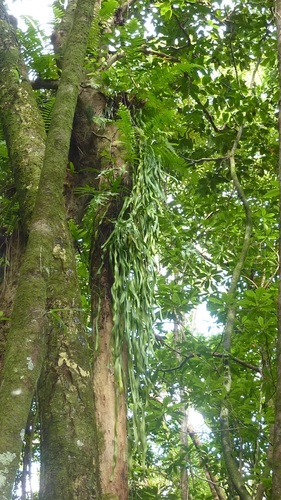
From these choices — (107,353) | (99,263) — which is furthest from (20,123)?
(107,353)

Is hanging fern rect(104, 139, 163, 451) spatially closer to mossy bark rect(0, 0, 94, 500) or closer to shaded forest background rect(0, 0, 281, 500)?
shaded forest background rect(0, 0, 281, 500)

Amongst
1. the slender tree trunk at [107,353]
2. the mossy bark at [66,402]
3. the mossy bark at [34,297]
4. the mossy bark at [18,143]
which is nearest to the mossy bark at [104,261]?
the slender tree trunk at [107,353]

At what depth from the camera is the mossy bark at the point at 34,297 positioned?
1.12 meters

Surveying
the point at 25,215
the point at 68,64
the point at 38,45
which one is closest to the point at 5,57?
the point at 38,45

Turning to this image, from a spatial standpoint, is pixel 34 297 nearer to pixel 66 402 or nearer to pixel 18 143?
pixel 66 402

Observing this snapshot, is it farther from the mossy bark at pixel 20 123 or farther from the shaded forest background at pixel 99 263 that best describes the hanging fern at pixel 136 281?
the mossy bark at pixel 20 123

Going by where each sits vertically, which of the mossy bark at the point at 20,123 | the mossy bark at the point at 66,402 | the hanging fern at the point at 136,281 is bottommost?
the mossy bark at the point at 66,402

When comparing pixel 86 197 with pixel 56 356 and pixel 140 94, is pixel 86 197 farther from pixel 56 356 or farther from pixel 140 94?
pixel 56 356

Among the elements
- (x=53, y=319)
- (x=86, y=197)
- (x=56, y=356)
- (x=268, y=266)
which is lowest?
(x=56, y=356)

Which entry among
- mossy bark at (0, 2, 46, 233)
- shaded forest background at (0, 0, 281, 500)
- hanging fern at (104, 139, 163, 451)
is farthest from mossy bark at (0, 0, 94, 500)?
hanging fern at (104, 139, 163, 451)

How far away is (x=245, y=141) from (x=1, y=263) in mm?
3437

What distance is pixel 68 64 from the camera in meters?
2.39

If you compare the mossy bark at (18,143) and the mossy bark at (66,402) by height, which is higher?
the mossy bark at (18,143)

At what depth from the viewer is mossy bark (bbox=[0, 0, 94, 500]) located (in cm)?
112
